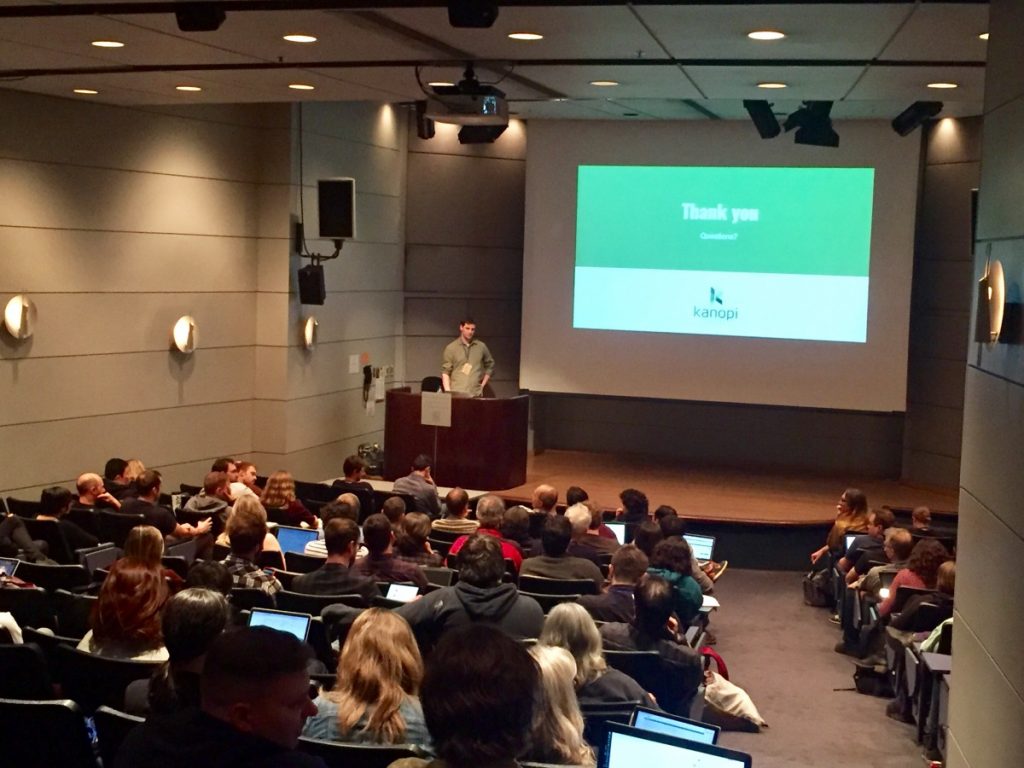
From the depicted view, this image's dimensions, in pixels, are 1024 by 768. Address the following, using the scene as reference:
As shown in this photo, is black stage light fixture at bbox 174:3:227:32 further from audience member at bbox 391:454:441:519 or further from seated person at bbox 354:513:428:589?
audience member at bbox 391:454:441:519

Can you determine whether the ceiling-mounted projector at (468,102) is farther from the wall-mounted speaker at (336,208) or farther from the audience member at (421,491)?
the wall-mounted speaker at (336,208)

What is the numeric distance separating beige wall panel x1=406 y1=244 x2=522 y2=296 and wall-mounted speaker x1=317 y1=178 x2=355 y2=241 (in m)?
2.59

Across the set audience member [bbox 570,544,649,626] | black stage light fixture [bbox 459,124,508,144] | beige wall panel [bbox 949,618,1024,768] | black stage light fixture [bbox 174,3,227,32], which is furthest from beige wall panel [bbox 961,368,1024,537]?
black stage light fixture [bbox 459,124,508,144]

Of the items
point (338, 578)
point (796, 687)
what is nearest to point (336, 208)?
point (796, 687)

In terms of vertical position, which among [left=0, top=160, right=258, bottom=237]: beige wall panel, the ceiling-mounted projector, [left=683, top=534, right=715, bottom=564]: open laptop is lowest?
[left=683, top=534, right=715, bottom=564]: open laptop

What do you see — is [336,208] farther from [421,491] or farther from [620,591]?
[620,591]

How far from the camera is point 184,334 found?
430 inches

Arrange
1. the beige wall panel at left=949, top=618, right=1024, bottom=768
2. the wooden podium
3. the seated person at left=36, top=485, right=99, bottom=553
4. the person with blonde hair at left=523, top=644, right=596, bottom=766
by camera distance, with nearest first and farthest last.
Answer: the person with blonde hair at left=523, top=644, right=596, bottom=766 → the beige wall panel at left=949, top=618, right=1024, bottom=768 → the seated person at left=36, top=485, right=99, bottom=553 → the wooden podium

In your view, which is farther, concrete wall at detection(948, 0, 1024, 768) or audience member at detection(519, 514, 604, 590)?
audience member at detection(519, 514, 604, 590)

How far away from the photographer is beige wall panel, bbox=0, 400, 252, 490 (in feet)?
30.7

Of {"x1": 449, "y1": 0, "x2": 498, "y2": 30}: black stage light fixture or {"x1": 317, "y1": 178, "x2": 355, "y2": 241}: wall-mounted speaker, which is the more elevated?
{"x1": 449, "y1": 0, "x2": 498, "y2": 30}: black stage light fixture

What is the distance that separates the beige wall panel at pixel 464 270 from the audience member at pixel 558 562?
8186mm

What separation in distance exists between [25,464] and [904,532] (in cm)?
630

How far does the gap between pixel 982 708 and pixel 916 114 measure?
7264 millimetres
